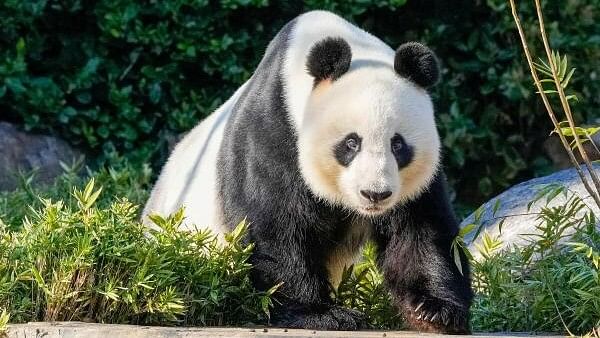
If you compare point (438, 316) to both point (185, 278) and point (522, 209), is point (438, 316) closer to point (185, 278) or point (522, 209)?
point (185, 278)

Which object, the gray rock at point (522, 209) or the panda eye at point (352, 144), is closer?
the panda eye at point (352, 144)

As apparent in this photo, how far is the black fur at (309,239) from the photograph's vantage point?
4605mm

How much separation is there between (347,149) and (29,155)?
400 cm

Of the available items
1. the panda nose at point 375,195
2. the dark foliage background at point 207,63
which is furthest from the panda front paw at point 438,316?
the dark foliage background at point 207,63

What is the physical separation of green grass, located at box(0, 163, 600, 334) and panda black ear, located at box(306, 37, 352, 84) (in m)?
0.70

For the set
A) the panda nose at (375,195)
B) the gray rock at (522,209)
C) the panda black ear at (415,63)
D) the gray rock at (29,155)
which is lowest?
the gray rock at (29,155)

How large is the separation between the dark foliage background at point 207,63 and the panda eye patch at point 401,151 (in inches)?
139

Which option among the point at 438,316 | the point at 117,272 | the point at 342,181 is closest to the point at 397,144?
the point at 342,181

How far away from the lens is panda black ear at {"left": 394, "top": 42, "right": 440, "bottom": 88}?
4.55 meters

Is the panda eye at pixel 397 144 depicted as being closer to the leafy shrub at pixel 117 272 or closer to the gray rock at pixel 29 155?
the leafy shrub at pixel 117 272

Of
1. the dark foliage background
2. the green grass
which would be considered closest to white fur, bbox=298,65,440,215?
the green grass

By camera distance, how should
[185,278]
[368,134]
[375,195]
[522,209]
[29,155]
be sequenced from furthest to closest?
[29,155] → [522,209] → [185,278] → [368,134] → [375,195]

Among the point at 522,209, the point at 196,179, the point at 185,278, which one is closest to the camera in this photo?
the point at 185,278

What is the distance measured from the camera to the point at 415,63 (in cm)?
457
